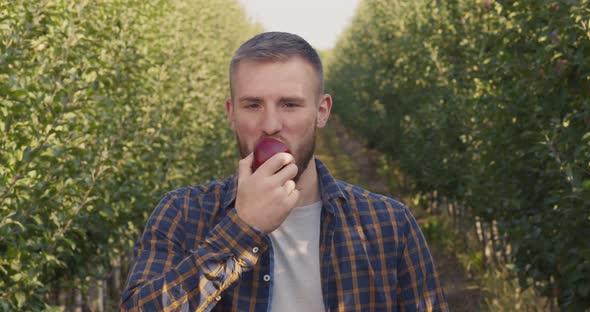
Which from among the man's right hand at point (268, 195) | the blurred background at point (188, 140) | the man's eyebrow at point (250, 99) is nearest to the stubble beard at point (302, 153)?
the man's eyebrow at point (250, 99)

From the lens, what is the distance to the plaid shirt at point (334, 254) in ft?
5.86

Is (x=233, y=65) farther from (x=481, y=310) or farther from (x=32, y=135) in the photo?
(x=481, y=310)

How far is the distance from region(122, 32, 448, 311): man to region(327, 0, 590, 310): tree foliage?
6.75ft

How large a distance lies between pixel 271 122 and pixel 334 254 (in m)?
0.41

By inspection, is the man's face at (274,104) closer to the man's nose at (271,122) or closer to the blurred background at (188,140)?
the man's nose at (271,122)

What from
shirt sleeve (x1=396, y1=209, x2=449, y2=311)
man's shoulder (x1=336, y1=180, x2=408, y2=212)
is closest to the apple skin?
man's shoulder (x1=336, y1=180, x2=408, y2=212)

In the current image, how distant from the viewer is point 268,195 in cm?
154

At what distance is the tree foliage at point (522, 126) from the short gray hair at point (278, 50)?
7.42 ft

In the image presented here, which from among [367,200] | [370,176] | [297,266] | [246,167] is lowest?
[370,176]

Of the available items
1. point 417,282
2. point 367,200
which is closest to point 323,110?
point 367,200

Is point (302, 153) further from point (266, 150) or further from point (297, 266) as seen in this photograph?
point (297, 266)

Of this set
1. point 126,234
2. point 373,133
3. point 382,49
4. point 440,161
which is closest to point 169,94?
point 126,234

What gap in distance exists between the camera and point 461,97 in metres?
8.52

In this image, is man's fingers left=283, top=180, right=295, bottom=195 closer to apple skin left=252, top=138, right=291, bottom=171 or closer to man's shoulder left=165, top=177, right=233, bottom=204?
apple skin left=252, top=138, right=291, bottom=171
